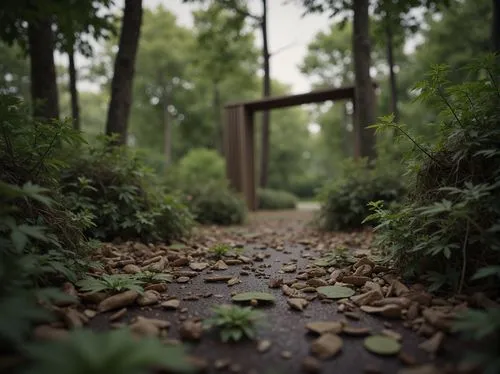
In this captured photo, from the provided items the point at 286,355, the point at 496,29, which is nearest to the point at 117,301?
the point at 286,355

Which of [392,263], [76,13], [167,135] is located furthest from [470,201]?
[167,135]

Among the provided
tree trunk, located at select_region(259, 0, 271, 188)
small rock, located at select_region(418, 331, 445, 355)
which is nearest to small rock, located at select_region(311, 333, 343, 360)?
small rock, located at select_region(418, 331, 445, 355)

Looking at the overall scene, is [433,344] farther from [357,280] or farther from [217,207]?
[217,207]

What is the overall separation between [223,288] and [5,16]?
2.10 metres

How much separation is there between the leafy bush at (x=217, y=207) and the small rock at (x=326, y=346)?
183 inches

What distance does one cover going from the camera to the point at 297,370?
54.0 inches

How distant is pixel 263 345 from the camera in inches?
59.3

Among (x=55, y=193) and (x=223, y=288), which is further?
(x=55, y=193)

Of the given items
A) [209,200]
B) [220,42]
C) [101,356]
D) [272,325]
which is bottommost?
[272,325]

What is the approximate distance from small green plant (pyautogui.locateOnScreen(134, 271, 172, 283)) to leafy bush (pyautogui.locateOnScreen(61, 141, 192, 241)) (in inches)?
45.0

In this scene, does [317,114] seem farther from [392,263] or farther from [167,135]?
[392,263]

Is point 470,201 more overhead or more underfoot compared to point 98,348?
more overhead

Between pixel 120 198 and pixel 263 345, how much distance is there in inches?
96.8

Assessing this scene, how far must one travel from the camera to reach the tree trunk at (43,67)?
452 centimetres
